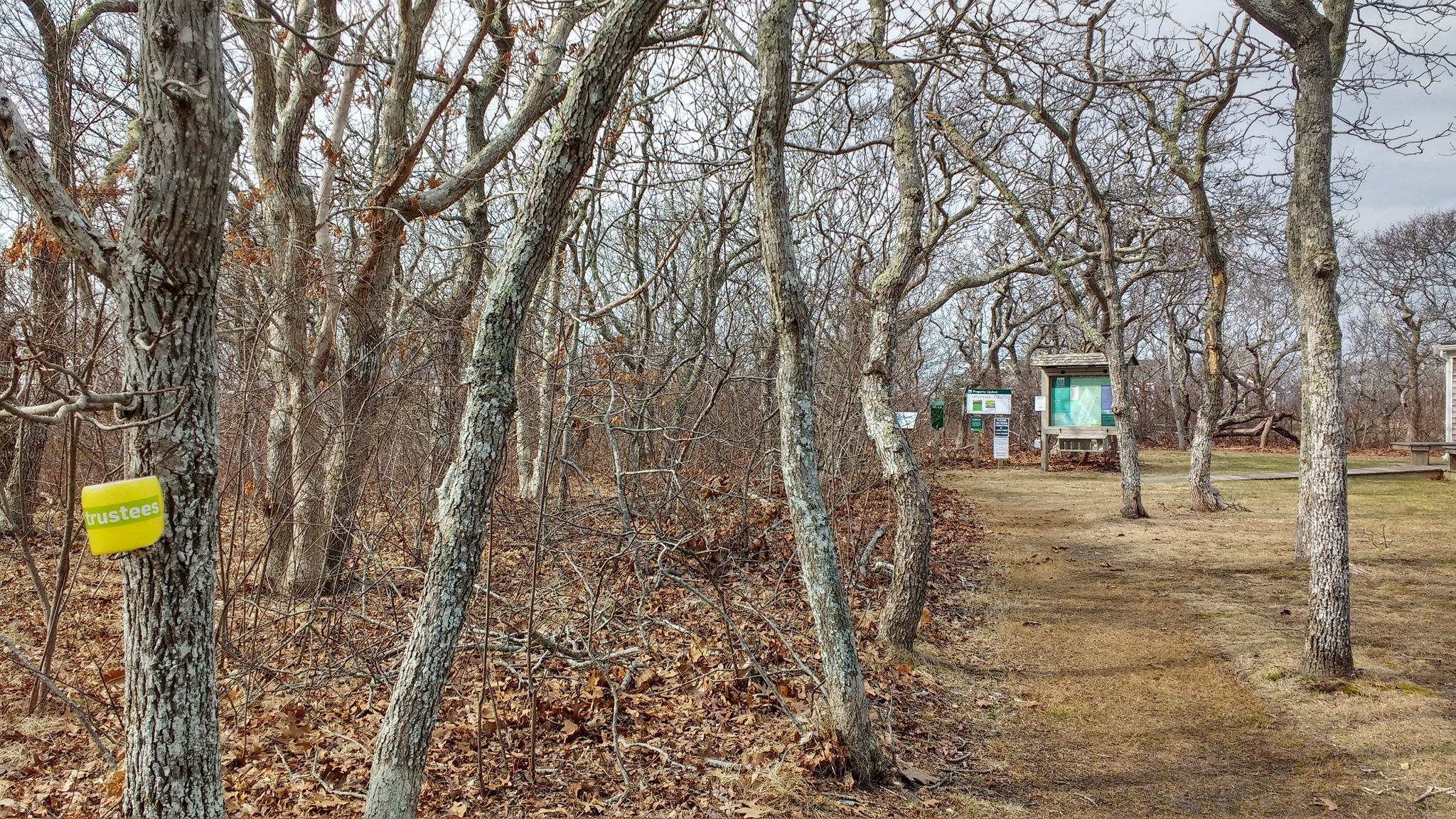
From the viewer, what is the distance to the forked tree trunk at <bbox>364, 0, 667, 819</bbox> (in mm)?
3078

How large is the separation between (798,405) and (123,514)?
2.92 meters

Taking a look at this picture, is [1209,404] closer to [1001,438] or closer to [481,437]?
[1001,438]

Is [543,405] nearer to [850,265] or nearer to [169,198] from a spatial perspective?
[169,198]

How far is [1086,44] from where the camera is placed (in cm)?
1134

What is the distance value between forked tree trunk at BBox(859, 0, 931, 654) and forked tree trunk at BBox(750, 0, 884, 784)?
2.15 metres

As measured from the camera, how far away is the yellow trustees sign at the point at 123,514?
2.15 metres

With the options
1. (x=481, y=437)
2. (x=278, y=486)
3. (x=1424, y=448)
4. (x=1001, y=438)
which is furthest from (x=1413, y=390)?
(x=481, y=437)

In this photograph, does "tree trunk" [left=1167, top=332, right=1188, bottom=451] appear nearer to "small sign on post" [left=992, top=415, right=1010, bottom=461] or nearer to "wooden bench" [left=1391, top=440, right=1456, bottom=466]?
"wooden bench" [left=1391, top=440, right=1456, bottom=466]

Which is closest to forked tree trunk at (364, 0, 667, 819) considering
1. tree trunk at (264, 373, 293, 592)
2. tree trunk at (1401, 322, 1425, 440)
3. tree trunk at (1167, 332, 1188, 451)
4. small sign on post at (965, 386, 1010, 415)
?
tree trunk at (264, 373, 293, 592)

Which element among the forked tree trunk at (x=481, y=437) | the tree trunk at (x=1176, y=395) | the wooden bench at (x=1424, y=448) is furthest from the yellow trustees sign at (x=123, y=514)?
the tree trunk at (x=1176, y=395)

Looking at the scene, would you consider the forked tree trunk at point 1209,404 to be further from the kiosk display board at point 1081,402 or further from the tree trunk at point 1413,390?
the tree trunk at point 1413,390

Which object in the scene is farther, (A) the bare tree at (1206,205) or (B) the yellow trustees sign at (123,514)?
(A) the bare tree at (1206,205)

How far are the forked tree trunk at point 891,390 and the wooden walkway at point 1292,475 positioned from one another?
11.7 meters

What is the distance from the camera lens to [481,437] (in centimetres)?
311
